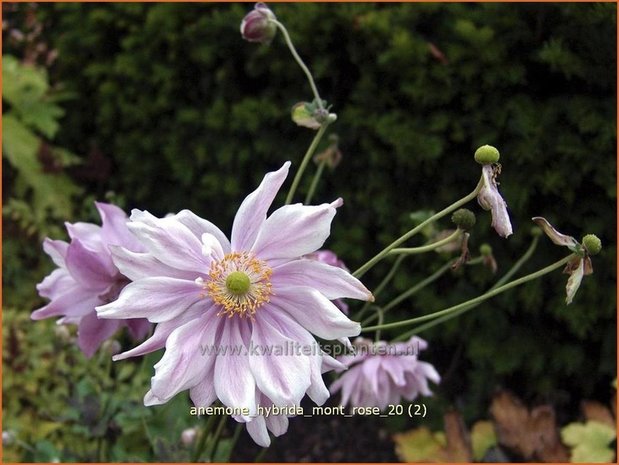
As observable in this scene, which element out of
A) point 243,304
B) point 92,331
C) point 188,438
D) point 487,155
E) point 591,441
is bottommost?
point 591,441

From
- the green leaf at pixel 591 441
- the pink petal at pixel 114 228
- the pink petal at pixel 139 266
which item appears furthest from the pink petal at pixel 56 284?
the green leaf at pixel 591 441

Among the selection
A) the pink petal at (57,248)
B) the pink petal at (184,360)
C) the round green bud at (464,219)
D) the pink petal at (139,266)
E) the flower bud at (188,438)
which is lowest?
the flower bud at (188,438)

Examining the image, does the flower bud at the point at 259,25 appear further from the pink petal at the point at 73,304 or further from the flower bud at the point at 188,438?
the flower bud at the point at 188,438

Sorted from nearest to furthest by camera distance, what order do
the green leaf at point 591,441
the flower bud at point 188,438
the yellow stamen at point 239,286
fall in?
the yellow stamen at point 239,286 → the flower bud at point 188,438 → the green leaf at point 591,441

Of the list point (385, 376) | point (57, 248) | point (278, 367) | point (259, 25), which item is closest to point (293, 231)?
point (278, 367)

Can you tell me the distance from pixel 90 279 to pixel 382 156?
4.93ft

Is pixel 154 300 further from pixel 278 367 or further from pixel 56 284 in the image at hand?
pixel 56 284

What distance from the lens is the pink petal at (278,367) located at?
2.85 feet

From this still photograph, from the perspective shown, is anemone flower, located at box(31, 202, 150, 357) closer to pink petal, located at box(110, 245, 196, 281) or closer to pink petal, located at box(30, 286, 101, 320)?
pink petal, located at box(30, 286, 101, 320)

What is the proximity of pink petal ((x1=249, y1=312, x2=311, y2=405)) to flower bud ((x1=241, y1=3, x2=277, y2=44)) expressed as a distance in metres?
0.62

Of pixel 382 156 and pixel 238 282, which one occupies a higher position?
pixel 238 282

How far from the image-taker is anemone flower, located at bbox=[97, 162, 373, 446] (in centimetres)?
88

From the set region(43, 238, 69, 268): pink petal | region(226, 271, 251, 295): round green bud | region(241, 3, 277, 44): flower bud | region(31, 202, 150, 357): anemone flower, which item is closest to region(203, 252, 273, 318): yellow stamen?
region(226, 271, 251, 295): round green bud

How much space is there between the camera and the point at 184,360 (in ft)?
2.89
